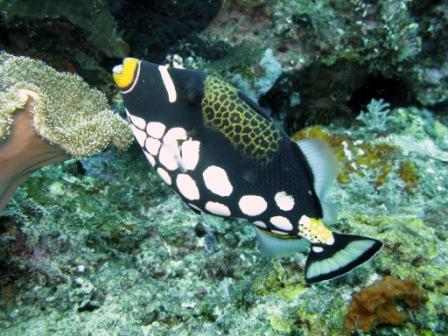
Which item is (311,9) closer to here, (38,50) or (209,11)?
(209,11)

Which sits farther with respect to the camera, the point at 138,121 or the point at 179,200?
the point at 179,200

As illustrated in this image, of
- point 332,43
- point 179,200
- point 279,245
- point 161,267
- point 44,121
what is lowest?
point 161,267

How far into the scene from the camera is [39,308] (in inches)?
103

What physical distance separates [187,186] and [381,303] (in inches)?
52.9

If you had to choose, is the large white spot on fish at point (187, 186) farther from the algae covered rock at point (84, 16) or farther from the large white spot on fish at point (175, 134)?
the algae covered rock at point (84, 16)

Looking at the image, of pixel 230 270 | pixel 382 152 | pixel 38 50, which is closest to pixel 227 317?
pixel 230 270

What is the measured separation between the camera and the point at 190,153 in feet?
7.50

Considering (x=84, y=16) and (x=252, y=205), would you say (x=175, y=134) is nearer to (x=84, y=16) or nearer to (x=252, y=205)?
(x=252, y=205)

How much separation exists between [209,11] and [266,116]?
300 centimetres

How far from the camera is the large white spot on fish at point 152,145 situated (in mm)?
2329

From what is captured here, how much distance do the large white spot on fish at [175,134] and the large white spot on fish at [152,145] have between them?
0.08 meters

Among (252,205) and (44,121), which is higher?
(44,121)

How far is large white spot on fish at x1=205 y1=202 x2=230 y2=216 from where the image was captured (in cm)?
235

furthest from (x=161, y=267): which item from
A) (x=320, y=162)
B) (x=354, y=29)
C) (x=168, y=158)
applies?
(x=354, y=29)
